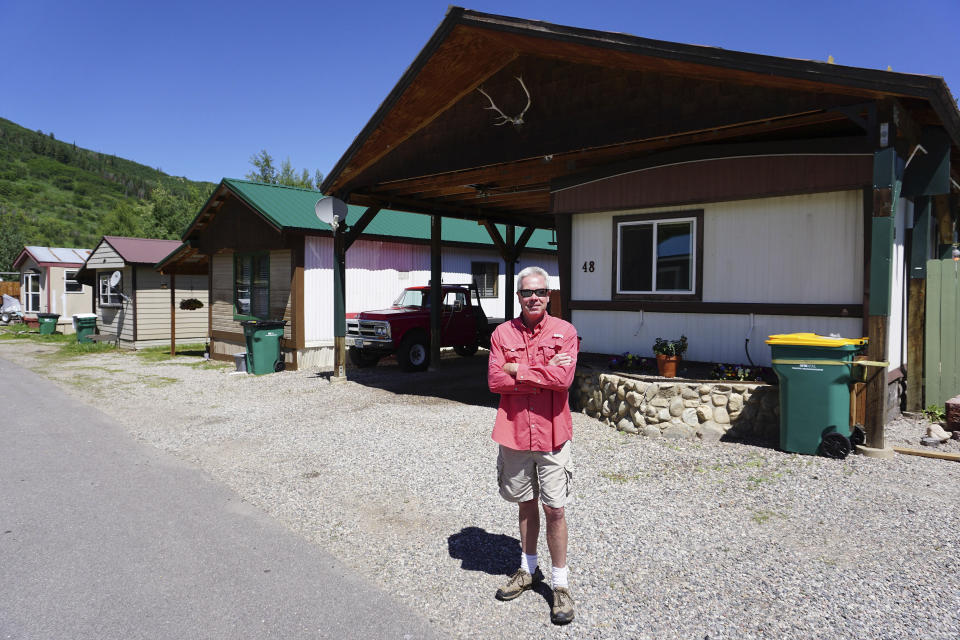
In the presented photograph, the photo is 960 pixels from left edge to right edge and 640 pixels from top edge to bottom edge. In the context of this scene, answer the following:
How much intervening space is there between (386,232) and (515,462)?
1420cm

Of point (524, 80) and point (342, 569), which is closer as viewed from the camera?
point (342, 569)

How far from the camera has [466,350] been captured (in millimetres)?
16594

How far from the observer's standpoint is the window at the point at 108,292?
73.3 feet

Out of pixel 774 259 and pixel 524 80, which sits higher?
pixel 524 80

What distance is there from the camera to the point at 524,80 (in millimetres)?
8961

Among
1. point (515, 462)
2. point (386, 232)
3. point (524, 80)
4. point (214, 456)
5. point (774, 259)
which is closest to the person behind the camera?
point (515, 462)

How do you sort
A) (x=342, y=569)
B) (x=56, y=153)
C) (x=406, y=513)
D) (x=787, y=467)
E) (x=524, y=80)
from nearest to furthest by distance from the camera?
1. (x=342, y=569)
2. (x=406, y=513)
3. (x=787, y=467)
4. (x=524, y=80)
5. (x=56, y=153)

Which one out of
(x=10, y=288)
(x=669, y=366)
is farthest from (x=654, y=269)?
(x=10, y=288)

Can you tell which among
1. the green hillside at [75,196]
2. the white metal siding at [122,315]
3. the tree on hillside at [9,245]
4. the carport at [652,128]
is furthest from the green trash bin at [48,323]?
the tree on hillside at [9,245]

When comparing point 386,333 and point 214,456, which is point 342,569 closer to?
point 214,456

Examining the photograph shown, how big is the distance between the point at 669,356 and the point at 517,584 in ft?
16.3

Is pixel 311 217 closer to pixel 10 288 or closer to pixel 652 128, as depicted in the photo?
pixel 652 128

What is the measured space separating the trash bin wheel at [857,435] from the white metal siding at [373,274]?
439 inches

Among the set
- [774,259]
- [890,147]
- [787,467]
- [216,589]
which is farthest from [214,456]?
[890,147]
